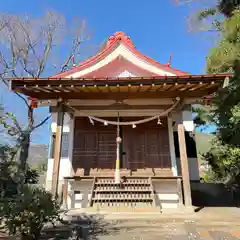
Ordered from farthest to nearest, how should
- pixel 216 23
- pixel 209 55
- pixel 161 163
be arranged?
pixel 216 23 < pixel 209 55 < pixel 161 163

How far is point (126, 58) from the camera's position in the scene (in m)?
8.27

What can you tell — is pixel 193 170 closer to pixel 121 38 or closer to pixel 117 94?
pixel 117 94

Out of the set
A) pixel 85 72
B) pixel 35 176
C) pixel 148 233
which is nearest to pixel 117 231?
pixel 148 233

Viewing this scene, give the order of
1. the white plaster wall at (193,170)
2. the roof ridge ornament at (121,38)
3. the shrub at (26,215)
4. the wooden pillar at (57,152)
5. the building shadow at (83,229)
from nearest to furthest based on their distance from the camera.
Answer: the shrub at (26,215)
the building shadow at (83,229)
the wooden pillar at (57,152)
the white plaster wall at (193,170)
the roof ridge ornament at (121,38)

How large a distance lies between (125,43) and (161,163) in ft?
14.4

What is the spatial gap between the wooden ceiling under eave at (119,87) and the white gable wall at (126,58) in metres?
1.85

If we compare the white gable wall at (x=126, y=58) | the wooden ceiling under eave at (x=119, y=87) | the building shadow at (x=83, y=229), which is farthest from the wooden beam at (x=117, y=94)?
the building shadow at (x=83, y=229)

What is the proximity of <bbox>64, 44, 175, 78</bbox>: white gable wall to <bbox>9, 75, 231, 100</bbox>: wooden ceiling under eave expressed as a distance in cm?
185

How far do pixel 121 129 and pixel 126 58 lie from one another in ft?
8.58

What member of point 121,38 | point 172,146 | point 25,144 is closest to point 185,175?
point 172,146

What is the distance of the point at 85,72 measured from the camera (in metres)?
7.85

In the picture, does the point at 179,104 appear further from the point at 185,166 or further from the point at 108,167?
the point at 108,167

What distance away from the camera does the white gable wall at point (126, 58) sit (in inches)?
308

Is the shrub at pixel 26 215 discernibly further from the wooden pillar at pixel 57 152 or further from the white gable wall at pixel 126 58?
the white gable wall at pixel 126 58
